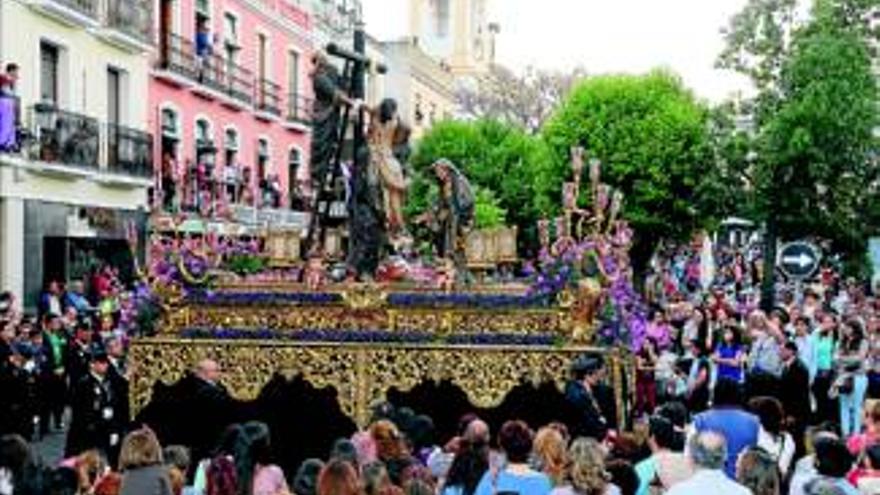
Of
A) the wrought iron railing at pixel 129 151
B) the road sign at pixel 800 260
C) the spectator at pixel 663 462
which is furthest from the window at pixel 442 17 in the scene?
the spectator at pixel 663 462

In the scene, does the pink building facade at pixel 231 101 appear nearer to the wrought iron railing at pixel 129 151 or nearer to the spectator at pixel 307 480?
the wrought iron railing at pixel 129 151

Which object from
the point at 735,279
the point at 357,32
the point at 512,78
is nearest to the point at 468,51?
the point at 512,78

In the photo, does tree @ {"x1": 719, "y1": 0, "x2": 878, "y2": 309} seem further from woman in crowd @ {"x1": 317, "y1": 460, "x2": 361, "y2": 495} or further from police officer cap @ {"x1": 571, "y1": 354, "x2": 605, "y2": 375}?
woman in crowd @ {"x1": 317, "y1": 460, "x2": 361, "y2": 495}

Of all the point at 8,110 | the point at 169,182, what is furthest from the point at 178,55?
the point at 8,110

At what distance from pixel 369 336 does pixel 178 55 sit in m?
19.7

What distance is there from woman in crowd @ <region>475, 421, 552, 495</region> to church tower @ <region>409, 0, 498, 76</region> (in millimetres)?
61772

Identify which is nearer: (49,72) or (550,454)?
(550,454)

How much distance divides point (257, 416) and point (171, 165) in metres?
17.2

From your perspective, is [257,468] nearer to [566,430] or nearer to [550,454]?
[550,454]

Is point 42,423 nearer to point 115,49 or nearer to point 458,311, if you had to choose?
point 458,311

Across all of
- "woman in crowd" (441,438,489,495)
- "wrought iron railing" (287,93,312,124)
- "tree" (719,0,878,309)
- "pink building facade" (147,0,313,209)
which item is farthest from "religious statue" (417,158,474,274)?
"wrought iron railing" (287,93,312,124)

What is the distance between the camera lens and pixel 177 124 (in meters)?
32.6

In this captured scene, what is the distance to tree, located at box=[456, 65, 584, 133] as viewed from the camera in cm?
5984

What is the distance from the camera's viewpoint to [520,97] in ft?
204
